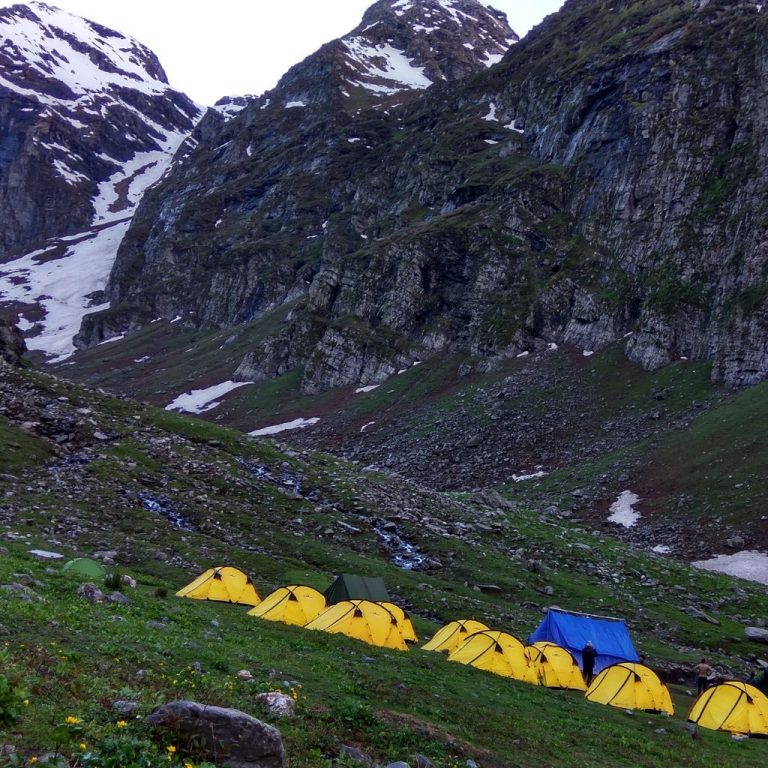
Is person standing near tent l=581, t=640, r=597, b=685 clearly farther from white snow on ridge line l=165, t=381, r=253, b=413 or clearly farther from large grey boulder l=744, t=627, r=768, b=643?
white snow on ridge line l=165, t=381, r=253, b=413

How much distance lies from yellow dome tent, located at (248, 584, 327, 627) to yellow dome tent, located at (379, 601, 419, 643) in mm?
2377

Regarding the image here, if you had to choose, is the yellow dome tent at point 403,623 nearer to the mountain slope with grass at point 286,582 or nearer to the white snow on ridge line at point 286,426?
the mountain slope with grass at point 286,582

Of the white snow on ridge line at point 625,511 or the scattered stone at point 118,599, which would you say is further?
the white snow on ridge line at point 625,511

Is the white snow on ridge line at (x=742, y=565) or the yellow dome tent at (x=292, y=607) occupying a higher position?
the white snow on ridge line at (x=742, y=565)

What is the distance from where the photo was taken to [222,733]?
8.59 metres

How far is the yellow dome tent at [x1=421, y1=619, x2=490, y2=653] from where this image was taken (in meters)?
24.8

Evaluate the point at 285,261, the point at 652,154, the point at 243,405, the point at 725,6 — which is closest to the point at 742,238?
the point at 652,154

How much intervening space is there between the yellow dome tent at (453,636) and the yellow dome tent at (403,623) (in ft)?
1.79

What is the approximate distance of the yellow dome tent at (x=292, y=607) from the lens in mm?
24047

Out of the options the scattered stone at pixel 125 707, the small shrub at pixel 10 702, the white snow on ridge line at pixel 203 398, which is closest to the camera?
the small shrub at pixel 10 702

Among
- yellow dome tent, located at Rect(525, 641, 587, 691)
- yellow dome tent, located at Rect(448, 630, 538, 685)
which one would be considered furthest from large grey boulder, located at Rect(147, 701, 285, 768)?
yellow dome tent, located at Rect(525, 641, 587, 691)

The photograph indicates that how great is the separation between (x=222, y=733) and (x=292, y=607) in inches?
636

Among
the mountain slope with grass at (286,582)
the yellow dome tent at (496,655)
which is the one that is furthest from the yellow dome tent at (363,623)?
the yellow dome tent at (496,655)

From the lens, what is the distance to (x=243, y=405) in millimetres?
124062
